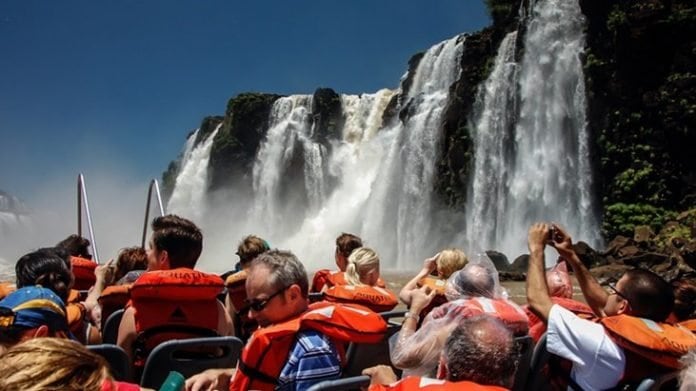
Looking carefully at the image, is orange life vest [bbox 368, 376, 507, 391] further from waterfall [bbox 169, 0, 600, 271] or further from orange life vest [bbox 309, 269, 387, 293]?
waterfall [bbox 169, 0, 600, 271]

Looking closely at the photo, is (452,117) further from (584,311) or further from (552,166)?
(584,311)

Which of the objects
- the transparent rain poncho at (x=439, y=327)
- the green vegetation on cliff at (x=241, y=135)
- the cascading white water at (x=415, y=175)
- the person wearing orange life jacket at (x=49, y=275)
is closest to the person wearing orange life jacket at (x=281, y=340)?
the transparent rain poncho at (x=439, y=327)

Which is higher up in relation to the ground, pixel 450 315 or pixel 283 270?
pixel 283 270

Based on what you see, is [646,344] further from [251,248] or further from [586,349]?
[251,248]

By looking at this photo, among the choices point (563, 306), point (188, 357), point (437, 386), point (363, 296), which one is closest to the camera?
point (437, 386)

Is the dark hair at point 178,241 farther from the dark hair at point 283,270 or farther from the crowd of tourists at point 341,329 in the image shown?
the dark hair at point 283,270

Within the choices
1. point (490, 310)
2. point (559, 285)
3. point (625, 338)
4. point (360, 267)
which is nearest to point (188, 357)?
point (360, 267)

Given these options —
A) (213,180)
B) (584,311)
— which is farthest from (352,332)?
(213,180)

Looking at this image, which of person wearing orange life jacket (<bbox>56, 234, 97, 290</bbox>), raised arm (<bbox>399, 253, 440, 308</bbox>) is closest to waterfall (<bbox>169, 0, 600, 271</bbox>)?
person wearing orange life jacket (<bbox>56, 234, 97, 290</bbox>)

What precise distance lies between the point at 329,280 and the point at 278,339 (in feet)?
8.68

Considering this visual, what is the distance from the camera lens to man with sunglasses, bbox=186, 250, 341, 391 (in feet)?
8.05

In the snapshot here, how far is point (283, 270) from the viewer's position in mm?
2611

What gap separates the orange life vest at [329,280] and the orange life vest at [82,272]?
2.12 meters

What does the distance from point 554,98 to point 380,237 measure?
40.1 ft
